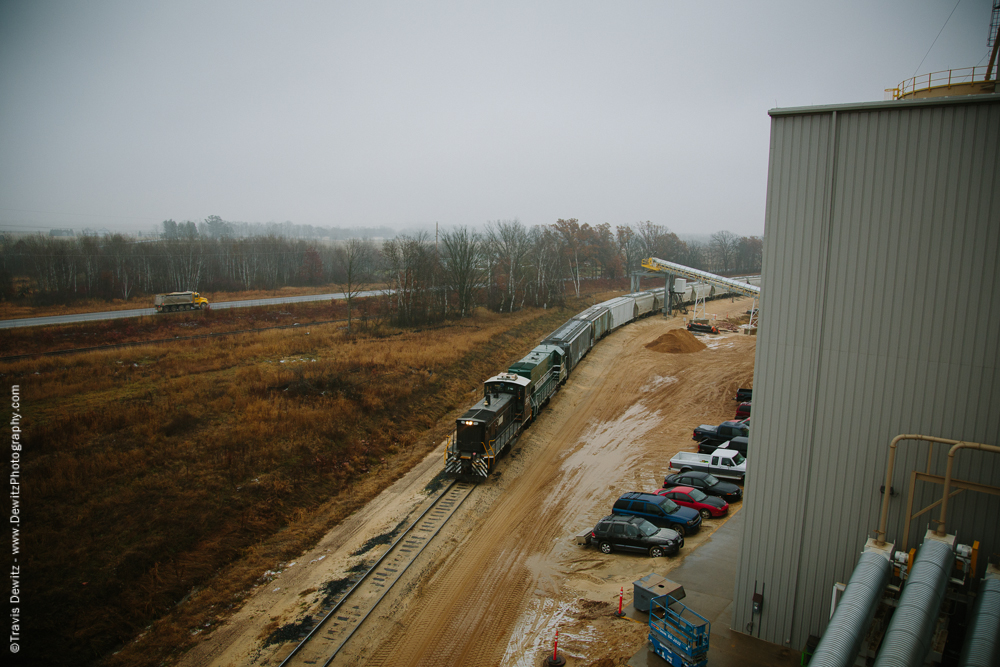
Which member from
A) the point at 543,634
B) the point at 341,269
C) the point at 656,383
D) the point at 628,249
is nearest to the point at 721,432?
the point at 656,383

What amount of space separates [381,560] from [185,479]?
8255 mm

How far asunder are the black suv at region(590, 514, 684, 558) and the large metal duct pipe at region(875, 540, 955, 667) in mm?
7848

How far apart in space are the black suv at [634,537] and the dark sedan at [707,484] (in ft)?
11.4

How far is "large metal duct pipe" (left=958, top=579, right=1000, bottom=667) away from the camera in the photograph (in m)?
5.91

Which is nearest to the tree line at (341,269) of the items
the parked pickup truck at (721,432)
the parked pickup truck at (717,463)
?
the parked pickup truck at (721,432)

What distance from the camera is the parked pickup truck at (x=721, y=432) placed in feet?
76.7

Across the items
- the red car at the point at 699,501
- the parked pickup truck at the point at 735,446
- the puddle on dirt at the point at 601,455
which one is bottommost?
the puddle on dirt at the point at 601,455

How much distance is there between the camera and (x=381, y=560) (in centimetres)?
1560

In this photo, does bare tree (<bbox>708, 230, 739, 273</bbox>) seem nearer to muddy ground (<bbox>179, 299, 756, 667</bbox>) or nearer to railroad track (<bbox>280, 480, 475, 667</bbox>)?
muddy ground (<bbox>179, 299, 756, 667</bbox>)

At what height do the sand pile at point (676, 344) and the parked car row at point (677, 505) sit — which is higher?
the sand pile at point (676, 344)

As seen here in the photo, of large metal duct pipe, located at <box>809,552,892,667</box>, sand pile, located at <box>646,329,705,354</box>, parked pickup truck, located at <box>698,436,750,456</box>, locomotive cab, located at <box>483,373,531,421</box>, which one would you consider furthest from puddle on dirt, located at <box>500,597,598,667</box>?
sand pile, located at <box>646,329,705,354</box>

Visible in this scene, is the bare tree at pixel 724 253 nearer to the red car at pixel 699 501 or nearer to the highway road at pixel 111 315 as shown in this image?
the highway road at pixel 111 315

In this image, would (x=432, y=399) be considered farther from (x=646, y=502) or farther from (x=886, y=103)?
(x=886, y=103)

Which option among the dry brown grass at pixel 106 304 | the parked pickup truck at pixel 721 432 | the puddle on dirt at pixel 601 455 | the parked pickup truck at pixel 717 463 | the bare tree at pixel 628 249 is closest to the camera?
the parked pickup truck at pixel 717 463
